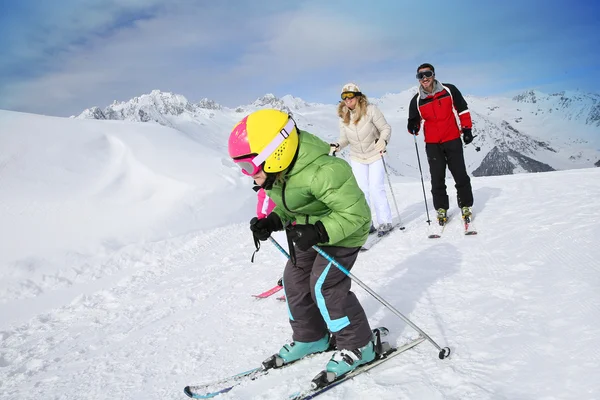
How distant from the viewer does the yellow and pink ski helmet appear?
2838mm

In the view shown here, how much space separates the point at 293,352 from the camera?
3.38m

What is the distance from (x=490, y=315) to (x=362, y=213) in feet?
6.16

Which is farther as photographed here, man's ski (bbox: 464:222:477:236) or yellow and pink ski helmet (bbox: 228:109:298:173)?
man's ski (bbox: 464:222:477:236)

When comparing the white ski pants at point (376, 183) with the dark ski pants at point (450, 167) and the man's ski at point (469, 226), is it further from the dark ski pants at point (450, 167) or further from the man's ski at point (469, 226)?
the man's ski at point (469, 226)

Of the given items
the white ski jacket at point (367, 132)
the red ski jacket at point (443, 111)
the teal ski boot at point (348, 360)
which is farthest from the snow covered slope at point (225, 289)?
the red ski jacket at point (443, 111)

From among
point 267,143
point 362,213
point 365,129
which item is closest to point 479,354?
point 362,213

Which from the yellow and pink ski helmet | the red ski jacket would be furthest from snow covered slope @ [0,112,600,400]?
the yellow and pink ski helmet

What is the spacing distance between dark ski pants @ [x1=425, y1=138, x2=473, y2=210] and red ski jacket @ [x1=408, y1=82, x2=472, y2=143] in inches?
5.5

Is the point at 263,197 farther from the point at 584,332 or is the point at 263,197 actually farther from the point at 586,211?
the point at 586,211

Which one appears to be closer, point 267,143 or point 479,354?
point 267,143

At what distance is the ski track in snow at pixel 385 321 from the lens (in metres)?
2.97

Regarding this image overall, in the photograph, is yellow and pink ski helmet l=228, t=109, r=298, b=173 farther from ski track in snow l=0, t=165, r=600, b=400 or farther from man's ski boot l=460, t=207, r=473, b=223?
man's ski boot l=460, t=207, r=473, b=223

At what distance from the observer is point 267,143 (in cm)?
283

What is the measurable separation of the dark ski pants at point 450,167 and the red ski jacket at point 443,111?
14cm
